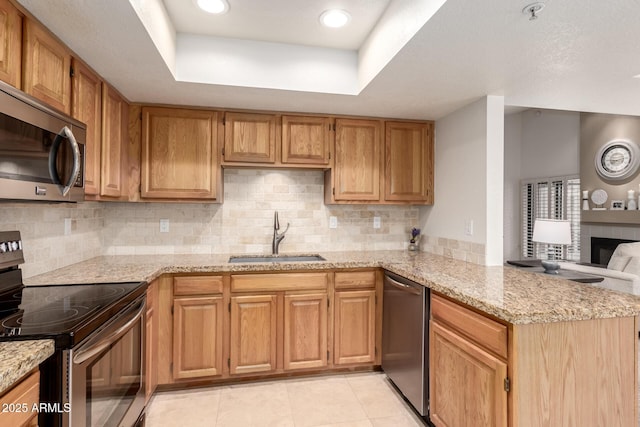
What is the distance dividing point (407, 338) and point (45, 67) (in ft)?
8.15

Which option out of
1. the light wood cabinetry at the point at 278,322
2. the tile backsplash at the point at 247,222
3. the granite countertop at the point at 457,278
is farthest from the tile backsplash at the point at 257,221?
the light wood cabinetry at the point at 278,322

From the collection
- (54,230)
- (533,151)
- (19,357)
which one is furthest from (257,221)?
(533,151)

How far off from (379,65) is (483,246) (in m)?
1.45

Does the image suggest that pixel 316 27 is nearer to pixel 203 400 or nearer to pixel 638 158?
pixel 203 400

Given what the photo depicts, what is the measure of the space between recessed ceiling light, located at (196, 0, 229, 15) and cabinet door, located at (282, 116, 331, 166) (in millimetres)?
1018

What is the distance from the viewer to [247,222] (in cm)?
301

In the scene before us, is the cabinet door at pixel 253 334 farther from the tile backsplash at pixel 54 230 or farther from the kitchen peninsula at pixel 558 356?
the kitchen peninsula at pixel 558 356

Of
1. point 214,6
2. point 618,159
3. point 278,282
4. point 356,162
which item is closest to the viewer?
point 214,6

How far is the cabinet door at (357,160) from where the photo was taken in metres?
2.91

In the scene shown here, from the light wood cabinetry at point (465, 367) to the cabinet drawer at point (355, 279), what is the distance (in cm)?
72

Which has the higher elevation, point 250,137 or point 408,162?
point 250,137

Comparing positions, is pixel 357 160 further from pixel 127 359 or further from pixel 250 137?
pixel 127 359

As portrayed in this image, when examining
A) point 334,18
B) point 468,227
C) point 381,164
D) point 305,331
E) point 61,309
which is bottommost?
point 305,331

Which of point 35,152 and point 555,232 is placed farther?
point 555,232
